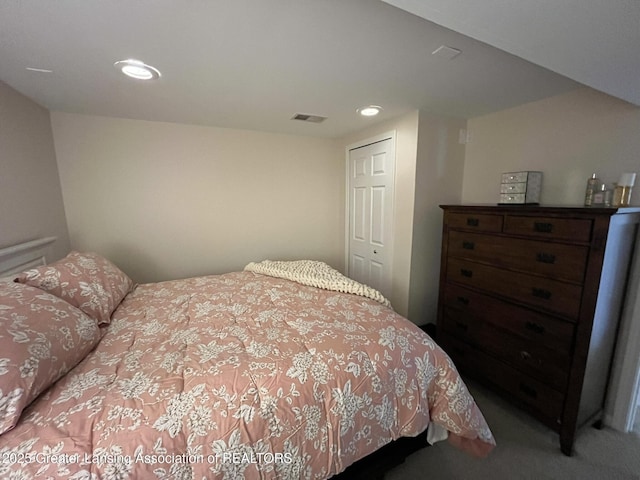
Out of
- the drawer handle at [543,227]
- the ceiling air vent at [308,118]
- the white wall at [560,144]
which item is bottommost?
the drawer handle at [543,227]

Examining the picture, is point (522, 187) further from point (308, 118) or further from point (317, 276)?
point (308, 118)

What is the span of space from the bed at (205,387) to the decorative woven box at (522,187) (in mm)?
1328

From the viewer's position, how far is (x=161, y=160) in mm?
2547

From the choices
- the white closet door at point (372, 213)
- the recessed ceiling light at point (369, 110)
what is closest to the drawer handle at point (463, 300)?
the white closet door at point (372, 213)

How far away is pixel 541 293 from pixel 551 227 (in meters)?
0.40

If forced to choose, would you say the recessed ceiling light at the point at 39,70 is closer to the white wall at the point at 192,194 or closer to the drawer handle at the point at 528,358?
the white wall at the point at 192,194

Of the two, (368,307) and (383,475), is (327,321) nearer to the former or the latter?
(368,307)

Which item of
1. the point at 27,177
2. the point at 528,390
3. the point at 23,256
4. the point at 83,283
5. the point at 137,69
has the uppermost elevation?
the point at 137,69

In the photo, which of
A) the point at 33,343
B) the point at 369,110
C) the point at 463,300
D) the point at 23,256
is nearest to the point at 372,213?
the point at 369,110

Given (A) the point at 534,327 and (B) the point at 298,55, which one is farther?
(A) the point at 534,327

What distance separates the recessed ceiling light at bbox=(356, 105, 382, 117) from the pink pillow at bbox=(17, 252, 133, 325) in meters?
2.30

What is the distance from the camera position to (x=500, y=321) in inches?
68.8

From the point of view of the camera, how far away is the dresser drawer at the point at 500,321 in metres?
1.48

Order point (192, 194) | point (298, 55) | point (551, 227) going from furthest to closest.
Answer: point (192, 194)
point (551, 227)
point (298, 55)
